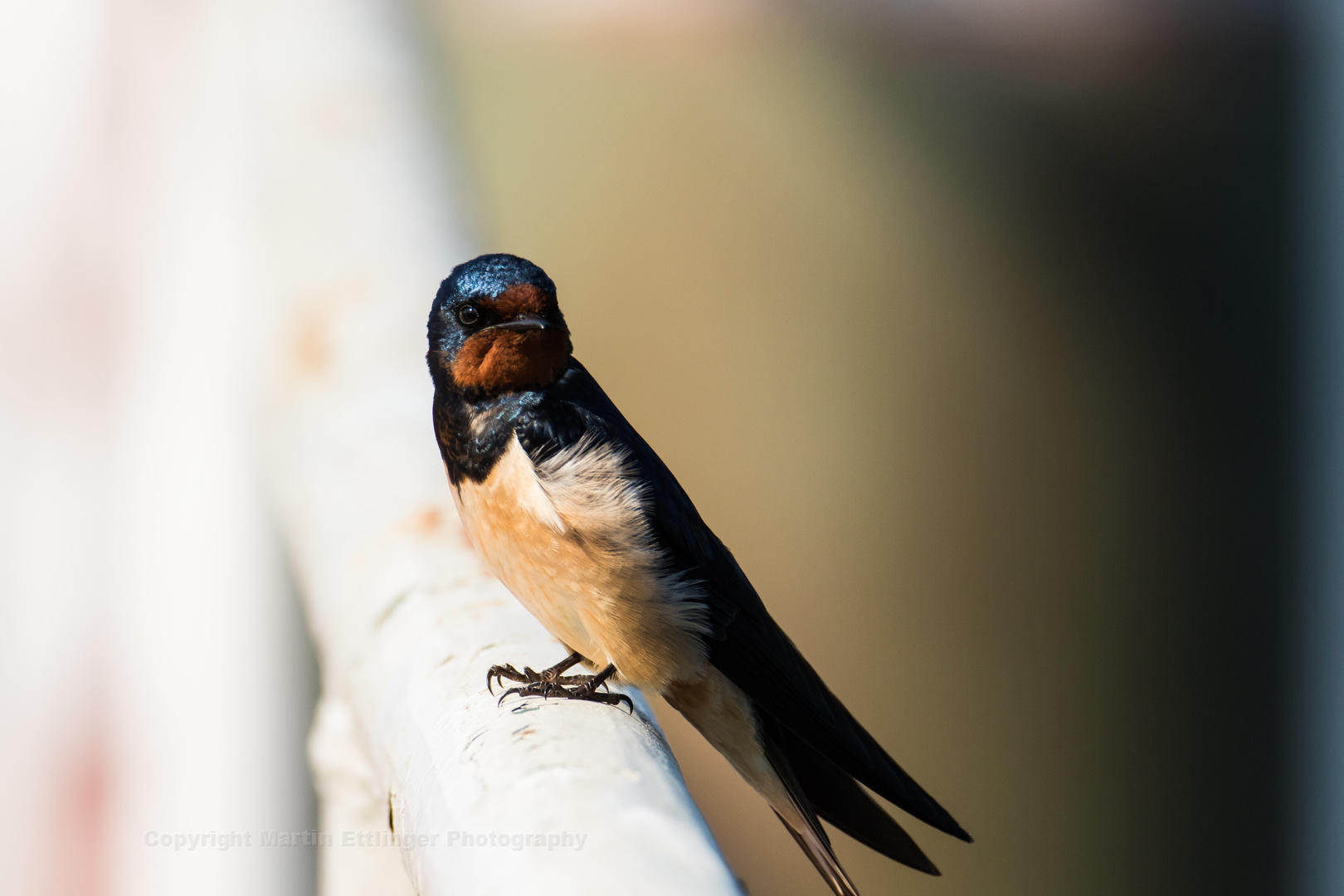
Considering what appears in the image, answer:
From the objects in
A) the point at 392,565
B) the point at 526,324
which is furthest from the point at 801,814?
the point at 526,324

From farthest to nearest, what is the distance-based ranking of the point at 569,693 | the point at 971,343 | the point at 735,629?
1. the point at 971,343
2. the point at 735,629
3. the point at 569,693

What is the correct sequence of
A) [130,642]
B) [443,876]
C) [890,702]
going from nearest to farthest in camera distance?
[443,876] < [130,642] < [890,702]

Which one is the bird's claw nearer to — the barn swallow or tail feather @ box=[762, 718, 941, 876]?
the barn swallow

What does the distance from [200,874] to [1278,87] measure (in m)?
4.31

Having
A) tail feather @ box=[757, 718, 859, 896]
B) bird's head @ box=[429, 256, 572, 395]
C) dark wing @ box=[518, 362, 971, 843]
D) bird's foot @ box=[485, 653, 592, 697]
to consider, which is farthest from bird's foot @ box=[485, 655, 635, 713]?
bird's head @ box=[429, 256, 572, 395]

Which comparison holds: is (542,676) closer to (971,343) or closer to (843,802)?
(843,802)

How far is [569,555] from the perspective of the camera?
1.43m

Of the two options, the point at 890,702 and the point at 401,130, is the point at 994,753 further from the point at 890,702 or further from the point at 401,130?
the point at 401,130

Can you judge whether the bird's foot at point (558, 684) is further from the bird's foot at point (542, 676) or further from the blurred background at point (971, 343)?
the blurred background at point (971, 343)

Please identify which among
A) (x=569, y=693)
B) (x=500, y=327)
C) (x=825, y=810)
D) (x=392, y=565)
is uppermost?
(x=500, y=327)

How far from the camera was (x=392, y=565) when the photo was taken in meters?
1.55

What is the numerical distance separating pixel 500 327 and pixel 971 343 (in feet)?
8.35

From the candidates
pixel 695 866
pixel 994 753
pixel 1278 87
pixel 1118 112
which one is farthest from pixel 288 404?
pixel 1278 87

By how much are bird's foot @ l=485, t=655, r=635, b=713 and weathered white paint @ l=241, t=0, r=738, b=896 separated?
0.11ft
